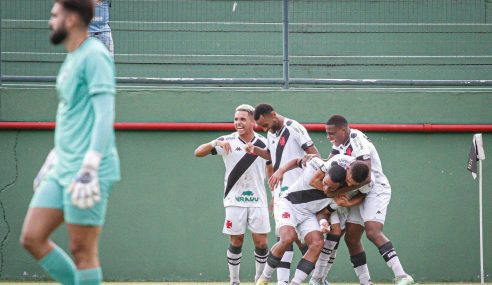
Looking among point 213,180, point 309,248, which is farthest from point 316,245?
point 213,180

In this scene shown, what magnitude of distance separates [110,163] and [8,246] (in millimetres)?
7738

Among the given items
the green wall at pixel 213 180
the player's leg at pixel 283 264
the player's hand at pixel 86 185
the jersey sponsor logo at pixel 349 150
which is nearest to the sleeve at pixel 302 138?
the jersey sponsor logo at pixel 349 150

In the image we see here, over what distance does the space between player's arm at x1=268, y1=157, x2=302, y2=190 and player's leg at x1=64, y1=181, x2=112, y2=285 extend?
14.9 ft

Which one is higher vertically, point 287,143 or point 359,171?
point 287,143

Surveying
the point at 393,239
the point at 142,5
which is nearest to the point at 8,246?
the point at 142,5

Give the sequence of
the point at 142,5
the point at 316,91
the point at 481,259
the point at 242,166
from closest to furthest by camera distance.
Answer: the point at 242,166, the point at 481,259, the point at 316,91, the point at 142,5

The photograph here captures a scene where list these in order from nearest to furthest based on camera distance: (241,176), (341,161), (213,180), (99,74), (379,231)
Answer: (99,74) → (341,161) → (379,231) → (241,176) → (213,180)

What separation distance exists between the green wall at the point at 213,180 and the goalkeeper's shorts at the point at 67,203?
23.9 feet

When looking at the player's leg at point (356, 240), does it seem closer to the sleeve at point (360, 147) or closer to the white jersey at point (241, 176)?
the sleeve at point (360, 147)

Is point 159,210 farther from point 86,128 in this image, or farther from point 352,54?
point 86,128

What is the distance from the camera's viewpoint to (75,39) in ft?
19.0

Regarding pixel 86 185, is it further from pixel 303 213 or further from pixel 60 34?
pixel 303 213

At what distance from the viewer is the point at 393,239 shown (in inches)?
511

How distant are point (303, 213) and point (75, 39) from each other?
478 centimetres
